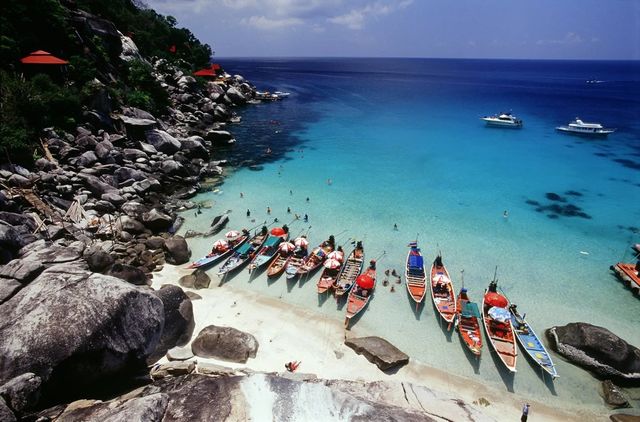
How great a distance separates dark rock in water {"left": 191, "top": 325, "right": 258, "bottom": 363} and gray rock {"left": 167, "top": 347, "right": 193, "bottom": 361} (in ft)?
1.06

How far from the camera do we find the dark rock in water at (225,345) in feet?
55.1

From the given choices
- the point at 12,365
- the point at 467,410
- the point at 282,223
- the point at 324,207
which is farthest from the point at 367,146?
the point at 12,365

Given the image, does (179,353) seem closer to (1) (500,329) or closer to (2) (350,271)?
(2) (350,271)

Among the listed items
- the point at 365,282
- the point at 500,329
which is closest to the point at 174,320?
the point at 365,282

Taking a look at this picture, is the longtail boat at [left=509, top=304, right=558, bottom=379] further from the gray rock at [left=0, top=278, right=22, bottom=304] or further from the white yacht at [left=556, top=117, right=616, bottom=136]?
the white yacht at [left=556, top=117, right=616, bottom=136]

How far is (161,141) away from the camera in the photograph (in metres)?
40.2

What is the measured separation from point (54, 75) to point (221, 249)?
29330 millimetres

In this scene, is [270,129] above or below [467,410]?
above

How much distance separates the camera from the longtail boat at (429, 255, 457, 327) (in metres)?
20.2

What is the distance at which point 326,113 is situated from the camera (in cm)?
7988

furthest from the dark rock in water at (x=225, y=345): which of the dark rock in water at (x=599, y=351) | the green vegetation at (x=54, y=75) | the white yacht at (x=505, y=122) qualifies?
the white yacht at (x=505, y=122)

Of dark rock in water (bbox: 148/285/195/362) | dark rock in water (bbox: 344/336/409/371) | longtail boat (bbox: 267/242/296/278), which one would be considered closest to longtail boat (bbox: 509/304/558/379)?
dark rock in water (bbox: 344/336/409/371)

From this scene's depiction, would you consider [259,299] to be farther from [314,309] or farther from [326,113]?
[326,113]

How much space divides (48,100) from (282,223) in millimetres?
25248
